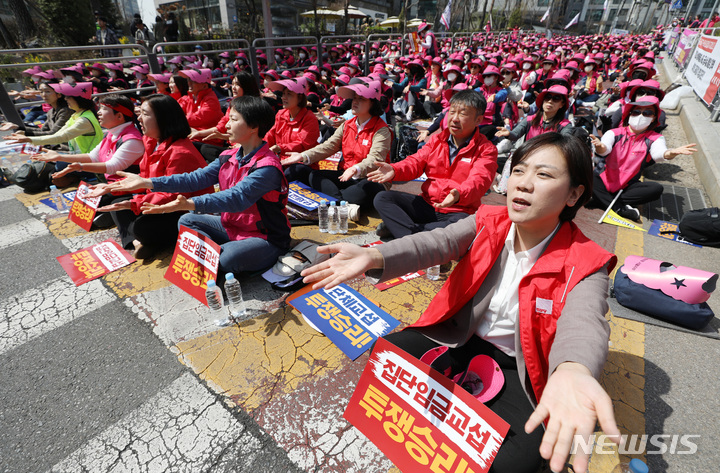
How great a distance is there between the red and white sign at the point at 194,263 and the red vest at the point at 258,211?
0.36 meters

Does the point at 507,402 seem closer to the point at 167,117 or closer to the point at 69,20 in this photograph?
the point at 167,117

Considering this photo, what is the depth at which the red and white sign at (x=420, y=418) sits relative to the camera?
4.94 ft

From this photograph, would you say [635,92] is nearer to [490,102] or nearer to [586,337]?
[490,102]

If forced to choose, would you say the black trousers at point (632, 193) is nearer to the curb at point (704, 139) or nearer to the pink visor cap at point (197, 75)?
the curb at point (704, 139)

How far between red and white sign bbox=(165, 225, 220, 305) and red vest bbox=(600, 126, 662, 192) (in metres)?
5.58

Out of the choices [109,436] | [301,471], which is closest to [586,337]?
[301,471]

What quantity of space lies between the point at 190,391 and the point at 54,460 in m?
0.73

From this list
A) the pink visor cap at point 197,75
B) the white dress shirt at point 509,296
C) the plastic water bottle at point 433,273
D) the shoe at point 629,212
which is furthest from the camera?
the pink visor cap at point 197,75

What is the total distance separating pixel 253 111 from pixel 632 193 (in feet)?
17.5

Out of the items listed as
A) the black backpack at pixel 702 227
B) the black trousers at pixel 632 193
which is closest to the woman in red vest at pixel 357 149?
the black trousers at pixel 632 193

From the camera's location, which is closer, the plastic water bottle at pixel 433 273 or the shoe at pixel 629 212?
the plastic water bottle at pixel 433 273

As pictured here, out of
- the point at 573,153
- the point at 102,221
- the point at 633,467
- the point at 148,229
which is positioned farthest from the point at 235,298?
the point at 633,467

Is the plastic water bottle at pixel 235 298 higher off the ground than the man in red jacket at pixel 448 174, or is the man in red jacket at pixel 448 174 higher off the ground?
the man in red jacket at pixel 448 174

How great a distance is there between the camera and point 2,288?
327 centimetres
